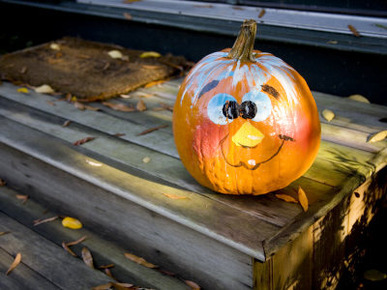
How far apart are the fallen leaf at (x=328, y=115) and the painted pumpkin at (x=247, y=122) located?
740mm

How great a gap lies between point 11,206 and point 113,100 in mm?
846

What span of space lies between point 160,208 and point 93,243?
0.61m

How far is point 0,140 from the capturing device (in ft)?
7.95

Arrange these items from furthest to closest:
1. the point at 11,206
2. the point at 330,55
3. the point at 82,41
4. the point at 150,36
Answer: the point at 82,41 → the point at 150,36 → the point at 330,55 → the point at 11,206

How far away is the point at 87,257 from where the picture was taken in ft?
6.83

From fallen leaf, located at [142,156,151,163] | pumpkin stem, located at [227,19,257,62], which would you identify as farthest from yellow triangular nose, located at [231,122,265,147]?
fallen leaf, located at [142,156,151,163]

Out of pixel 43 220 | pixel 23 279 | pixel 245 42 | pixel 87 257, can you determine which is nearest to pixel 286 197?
pixel 245 42

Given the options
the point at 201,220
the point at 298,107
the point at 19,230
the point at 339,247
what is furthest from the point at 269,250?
the point at 19,230

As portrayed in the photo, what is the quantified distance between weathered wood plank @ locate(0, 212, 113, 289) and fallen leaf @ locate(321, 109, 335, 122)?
1.33 meters

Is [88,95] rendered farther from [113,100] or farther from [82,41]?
[82,41]

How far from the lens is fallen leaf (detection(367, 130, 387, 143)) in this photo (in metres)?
2.16

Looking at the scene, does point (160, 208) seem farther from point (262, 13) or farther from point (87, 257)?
point (262, 13)

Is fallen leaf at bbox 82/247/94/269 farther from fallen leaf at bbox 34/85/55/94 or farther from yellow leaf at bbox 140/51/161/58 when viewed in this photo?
yellow leaf at bbox 140/51/161/58

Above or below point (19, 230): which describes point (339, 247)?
above
